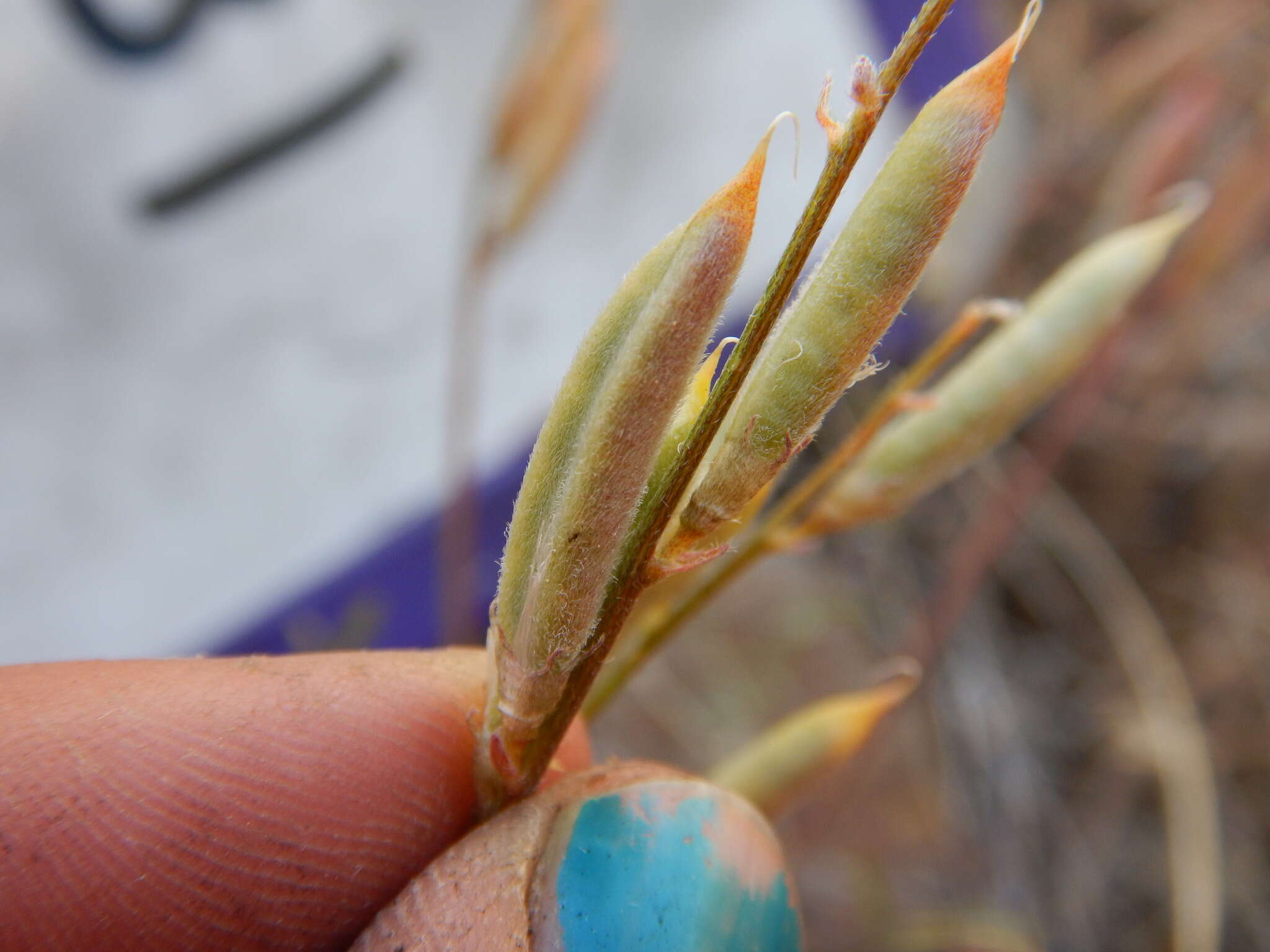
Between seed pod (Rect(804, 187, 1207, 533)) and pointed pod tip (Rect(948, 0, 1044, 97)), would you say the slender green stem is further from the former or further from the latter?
seed pod (Rect(804, 187, 1207, 533))

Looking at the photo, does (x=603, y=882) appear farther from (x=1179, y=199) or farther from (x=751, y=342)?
(x=1179, y=199)

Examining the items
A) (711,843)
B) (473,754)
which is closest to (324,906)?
(473,754)

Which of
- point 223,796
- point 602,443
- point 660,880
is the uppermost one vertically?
point 602,443

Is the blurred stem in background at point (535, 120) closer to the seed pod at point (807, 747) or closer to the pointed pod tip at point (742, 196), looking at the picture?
the seed pod at point (807, 747)

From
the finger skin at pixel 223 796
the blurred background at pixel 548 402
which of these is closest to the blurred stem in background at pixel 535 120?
the blurred background at pixel 548 402

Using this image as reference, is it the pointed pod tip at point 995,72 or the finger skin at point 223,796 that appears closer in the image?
the pointed pod tip at point 995,72

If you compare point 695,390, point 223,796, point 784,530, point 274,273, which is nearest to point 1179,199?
point 784,530
